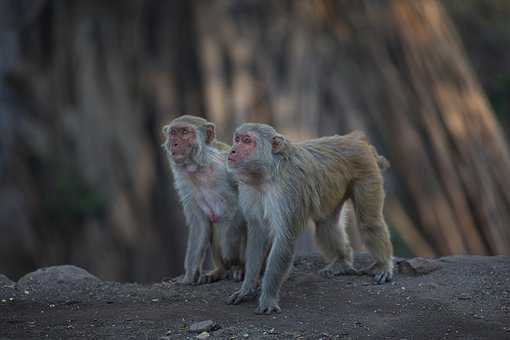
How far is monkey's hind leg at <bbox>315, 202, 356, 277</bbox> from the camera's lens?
9.13m

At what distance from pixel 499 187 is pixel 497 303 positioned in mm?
8616

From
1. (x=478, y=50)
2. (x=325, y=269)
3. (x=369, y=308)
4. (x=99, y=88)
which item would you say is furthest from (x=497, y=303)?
(x=478, y=50)

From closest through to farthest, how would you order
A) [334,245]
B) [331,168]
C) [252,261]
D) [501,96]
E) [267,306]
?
[267,306], [252,261], [331,168], [334,245], [501,96]

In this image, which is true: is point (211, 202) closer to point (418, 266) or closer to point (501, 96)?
point (418, 266)

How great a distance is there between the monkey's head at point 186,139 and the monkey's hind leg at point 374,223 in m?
1.43

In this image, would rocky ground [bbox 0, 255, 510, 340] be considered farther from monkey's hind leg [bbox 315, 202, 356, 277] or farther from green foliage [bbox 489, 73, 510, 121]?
A: green foliage [bbox 489, 73, 510, 121]

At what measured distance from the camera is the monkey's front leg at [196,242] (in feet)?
29.2

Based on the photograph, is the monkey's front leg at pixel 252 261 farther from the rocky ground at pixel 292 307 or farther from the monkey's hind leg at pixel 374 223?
the monkey's hind leg at pixel 374 223

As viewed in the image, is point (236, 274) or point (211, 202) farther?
point (236, 274)

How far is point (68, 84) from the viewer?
17859 mm

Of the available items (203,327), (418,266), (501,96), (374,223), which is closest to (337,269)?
(374,223)

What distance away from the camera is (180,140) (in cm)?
853

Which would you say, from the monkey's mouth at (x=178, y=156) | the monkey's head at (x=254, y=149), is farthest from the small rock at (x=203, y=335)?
the monkey's mouth at (x=178, y=156)

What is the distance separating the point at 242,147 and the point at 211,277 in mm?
1608
